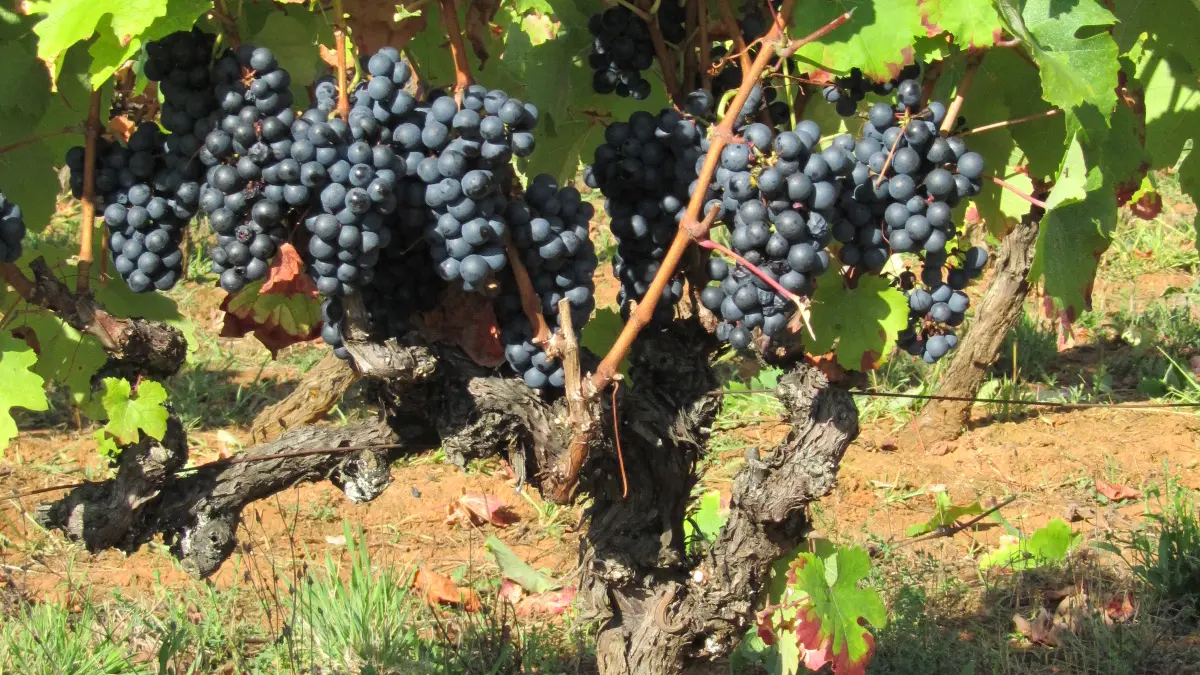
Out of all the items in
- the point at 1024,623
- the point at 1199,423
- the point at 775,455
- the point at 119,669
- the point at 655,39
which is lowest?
the point at 1199,423

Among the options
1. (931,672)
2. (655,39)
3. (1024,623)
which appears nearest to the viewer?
(655,39)

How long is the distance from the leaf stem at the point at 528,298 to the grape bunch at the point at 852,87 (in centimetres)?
51

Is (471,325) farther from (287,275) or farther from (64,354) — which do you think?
(64,354)

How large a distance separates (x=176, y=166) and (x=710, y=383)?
3.10ft

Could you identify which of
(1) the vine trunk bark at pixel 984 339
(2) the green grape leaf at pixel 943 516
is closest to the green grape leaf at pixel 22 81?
(2) the green grape leaf at pixel 943 516

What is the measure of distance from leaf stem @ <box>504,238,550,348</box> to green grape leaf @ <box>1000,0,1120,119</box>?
70cm

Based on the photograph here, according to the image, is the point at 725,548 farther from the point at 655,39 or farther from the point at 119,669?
the point at 119,669

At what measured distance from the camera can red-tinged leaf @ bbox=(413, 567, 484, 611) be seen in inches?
139

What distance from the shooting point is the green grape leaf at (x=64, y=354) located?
2057 millimetres

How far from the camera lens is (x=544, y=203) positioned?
167 centimetres

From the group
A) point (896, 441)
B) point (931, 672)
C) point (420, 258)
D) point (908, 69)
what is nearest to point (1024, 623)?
point (931, 672)

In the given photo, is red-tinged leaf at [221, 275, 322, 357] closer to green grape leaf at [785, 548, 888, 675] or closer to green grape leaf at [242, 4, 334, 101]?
green grape leaf at [242, 4, 334, 101]

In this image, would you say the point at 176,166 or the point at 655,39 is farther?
the point at 655,39

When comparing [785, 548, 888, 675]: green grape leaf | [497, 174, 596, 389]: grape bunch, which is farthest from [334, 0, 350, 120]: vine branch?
[785, 548, 888, 675]: green grape leaf
